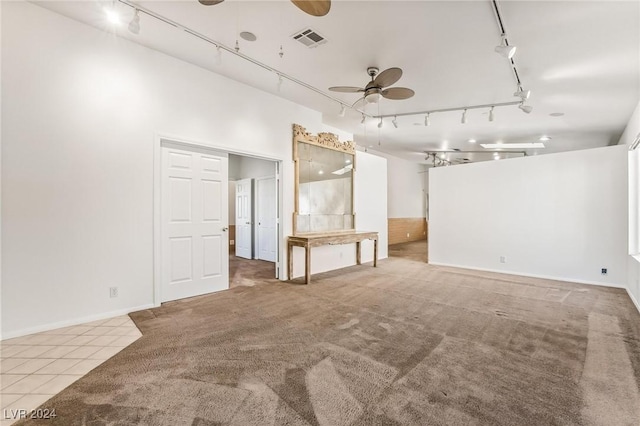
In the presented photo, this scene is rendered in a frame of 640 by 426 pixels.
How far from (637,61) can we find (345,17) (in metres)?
3.95

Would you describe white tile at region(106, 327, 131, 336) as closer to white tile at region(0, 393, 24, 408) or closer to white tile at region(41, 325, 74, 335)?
white tile at region(41, 325, 74, 335)

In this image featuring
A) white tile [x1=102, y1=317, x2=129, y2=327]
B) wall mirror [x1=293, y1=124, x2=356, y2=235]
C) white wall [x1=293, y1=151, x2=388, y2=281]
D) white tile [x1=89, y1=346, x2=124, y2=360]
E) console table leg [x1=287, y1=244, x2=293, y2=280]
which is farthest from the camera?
white wall [x1=293, y1=151, x2=388, y2=281]

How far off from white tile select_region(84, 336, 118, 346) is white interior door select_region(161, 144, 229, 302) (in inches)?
40.6

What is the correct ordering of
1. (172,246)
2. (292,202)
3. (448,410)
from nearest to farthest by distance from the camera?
(448,410)
(172,246)
(292,202)

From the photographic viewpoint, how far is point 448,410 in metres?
1.79

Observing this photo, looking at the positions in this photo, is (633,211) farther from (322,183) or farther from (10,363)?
(10,363)

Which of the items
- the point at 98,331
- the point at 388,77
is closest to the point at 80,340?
the point at 98,331

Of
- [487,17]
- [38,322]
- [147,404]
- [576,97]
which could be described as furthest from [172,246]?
[576,97]

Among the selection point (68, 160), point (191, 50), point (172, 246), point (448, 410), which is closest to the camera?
point (448, 410)

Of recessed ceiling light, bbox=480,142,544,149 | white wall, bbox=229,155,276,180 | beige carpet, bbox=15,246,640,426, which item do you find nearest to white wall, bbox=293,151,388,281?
beige carpet, bbox=15,246,640,426

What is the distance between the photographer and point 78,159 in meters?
3.17

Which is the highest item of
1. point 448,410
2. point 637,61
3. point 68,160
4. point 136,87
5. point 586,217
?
point 637,61

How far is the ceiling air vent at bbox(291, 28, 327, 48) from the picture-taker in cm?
324

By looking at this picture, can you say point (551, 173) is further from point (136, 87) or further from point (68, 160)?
point (68, 160)
